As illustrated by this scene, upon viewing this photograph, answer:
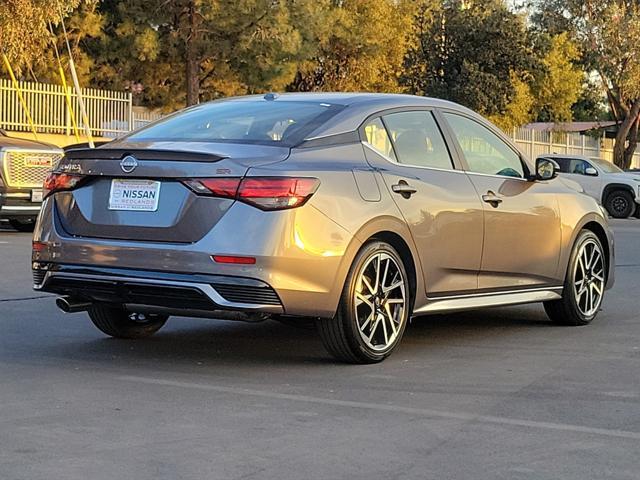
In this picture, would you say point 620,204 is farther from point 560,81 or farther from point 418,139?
point 418,139

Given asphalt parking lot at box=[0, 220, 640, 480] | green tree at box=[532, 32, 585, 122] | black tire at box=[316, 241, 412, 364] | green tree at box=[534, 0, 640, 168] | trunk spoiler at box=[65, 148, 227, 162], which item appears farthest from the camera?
green tree at box=[532, 32, 585, 122]

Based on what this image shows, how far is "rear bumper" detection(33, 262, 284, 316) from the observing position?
21.1ft

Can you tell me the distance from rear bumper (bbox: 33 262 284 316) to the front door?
2055 mm

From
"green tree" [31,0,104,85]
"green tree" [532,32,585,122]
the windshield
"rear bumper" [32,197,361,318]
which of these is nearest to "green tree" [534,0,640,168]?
"green tree" [532,32,585,122]

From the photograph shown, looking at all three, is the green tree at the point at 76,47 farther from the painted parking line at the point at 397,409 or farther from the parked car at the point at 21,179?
the painted parking line at the point at 397,409

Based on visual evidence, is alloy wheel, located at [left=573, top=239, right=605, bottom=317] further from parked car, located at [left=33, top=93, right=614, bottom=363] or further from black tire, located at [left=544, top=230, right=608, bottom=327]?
parked car, located at [left=33, top=93, right=614, bottom=363]

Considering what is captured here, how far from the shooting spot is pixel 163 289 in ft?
21.4

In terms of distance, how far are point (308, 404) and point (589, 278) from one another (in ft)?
12.8

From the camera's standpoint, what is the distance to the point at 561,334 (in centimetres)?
862

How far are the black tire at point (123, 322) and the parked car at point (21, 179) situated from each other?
9786 millimetres

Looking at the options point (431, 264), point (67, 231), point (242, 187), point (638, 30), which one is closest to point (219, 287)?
point (242, 187)

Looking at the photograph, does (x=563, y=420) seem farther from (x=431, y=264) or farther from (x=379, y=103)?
(x=379, y=103)

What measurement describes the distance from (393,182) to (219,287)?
1.36 metres

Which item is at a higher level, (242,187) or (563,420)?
(242,187)
